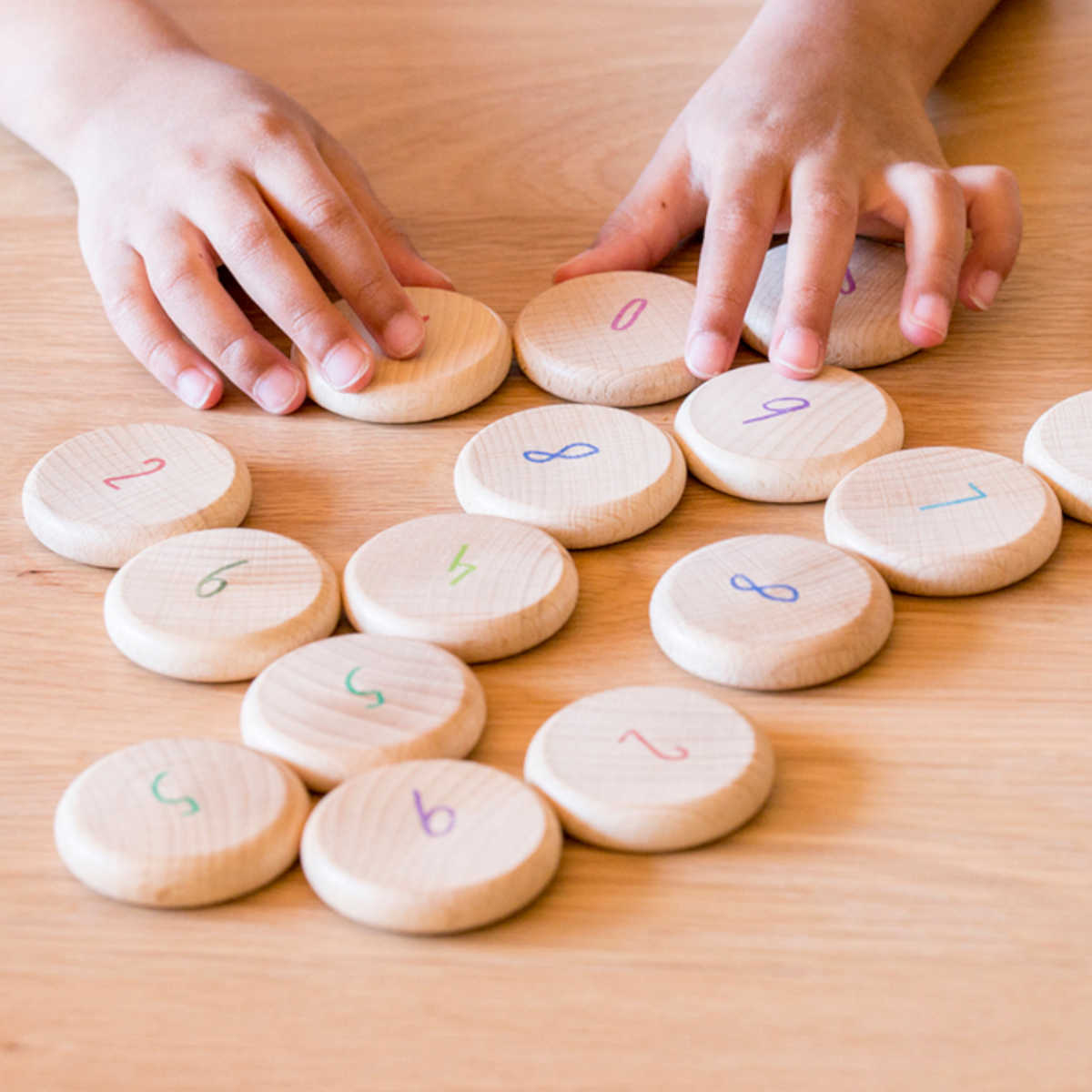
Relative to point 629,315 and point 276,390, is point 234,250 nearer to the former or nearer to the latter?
point 276,390

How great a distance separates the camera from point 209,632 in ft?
2.16

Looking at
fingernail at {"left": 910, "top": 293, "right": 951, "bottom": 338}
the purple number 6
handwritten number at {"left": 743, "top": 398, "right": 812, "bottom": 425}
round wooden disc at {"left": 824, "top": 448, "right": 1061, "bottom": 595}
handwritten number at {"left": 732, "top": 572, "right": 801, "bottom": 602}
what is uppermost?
fingernail at {"left": 910, "top": 293, "right": 951, "bottom": 338}

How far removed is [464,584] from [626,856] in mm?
181

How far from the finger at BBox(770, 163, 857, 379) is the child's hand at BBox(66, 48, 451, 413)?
0.24 metres

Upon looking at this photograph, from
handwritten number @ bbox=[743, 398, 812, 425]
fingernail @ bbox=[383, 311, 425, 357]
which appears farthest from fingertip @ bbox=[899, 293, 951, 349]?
fingernail @ bbox=[383, 311, 425, 357]

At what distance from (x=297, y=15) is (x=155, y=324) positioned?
569 mm

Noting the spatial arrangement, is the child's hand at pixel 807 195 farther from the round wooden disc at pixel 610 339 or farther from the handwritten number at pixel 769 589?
the handwritten number at pixel 769 589

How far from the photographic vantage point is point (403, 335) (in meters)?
0.88

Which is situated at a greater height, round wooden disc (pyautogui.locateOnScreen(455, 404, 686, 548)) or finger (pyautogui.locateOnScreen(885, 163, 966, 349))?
finger (pyautogui.locateOnScreen(885, 163, 966, 349))

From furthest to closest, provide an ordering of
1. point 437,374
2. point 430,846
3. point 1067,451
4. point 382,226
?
point 382,226, point 437,374, point 1067,451, point 430,846

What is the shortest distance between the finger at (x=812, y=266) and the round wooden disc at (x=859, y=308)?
18mm

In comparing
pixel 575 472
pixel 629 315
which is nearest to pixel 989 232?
pixel 629 315

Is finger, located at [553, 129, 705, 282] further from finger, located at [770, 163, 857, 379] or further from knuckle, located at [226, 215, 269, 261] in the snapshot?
→ knuckle, located at [226, 215, 269, 261]

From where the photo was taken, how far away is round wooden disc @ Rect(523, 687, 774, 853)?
55cm
